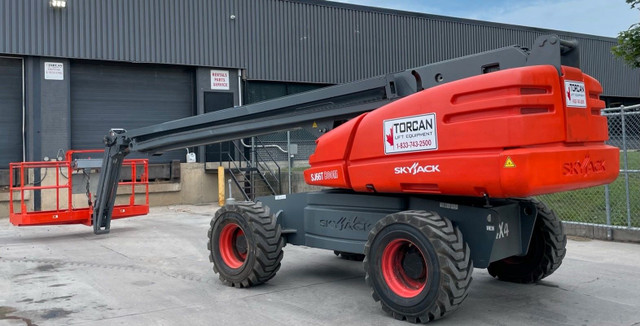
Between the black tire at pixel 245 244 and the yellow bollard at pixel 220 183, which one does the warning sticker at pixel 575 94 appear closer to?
the black tire at pixel 245 244

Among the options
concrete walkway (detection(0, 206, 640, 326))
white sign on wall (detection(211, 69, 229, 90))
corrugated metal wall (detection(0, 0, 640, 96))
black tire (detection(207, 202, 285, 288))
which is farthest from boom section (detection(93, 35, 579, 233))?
white sign on wall (detection(211, 69, 229, 90))

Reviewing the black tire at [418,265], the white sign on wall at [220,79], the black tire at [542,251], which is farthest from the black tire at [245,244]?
the white sign on wall at [220,79]

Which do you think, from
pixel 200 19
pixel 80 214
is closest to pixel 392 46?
pixel 200 19

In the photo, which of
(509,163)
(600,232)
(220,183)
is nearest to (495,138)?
(509,163)

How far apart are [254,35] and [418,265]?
630 inches

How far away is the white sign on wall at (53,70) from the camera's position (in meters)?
16.5

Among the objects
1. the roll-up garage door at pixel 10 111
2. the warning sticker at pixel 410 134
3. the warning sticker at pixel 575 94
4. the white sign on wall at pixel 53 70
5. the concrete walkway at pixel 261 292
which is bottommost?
the concrete walkway at pixel 261 292

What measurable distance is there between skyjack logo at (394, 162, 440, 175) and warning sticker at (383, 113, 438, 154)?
157 mm

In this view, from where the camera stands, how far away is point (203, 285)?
691 cm

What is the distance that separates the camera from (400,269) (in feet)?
17.6

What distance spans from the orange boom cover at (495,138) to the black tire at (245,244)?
157 centimetres

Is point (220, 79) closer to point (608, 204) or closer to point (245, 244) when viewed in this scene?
point (245, 244)

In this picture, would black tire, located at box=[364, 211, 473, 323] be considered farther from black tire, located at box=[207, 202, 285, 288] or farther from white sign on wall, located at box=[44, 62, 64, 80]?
white sign on wall, located at box=[44, 62, 64, 80]

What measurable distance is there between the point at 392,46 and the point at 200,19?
8158 millimetres
